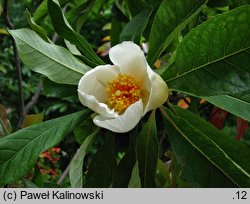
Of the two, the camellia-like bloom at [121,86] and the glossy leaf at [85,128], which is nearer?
the camellia-like bloom at [121,86]

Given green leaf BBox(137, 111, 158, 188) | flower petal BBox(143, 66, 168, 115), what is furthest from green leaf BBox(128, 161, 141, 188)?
flower petal BBox(143, 66, 168, 115)

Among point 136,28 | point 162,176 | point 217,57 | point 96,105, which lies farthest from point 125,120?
point 162,176

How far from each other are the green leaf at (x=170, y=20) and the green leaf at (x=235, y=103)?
12 centimetres

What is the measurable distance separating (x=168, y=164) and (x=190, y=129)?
53cm

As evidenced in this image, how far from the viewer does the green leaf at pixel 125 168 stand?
0.81m

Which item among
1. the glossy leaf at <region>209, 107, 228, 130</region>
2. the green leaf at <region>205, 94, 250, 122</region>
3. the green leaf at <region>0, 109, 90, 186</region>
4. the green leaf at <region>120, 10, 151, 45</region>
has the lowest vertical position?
the glossy leaf at <region>209, 107, 228, 130</region>

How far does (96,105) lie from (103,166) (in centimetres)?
18

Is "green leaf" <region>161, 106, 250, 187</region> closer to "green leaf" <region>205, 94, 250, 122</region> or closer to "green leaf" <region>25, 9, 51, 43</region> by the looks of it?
"green leaf" <region>205, 94, 250, 122</region>

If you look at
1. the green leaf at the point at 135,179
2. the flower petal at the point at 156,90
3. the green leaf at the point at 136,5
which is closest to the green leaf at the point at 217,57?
the flower petal at the point at 156,90

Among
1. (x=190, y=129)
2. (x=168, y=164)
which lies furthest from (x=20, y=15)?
(x=190, y=129)

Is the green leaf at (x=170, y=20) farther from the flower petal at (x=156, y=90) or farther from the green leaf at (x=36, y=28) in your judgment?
the green leaf at (x=36, y=28)

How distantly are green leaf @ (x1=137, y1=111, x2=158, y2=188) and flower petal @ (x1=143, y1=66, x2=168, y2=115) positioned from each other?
0.07 metres

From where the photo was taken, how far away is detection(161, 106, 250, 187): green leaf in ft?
2.13

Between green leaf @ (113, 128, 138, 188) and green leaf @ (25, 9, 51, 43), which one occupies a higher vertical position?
green leaf @ (25, 9, 51, 43)
